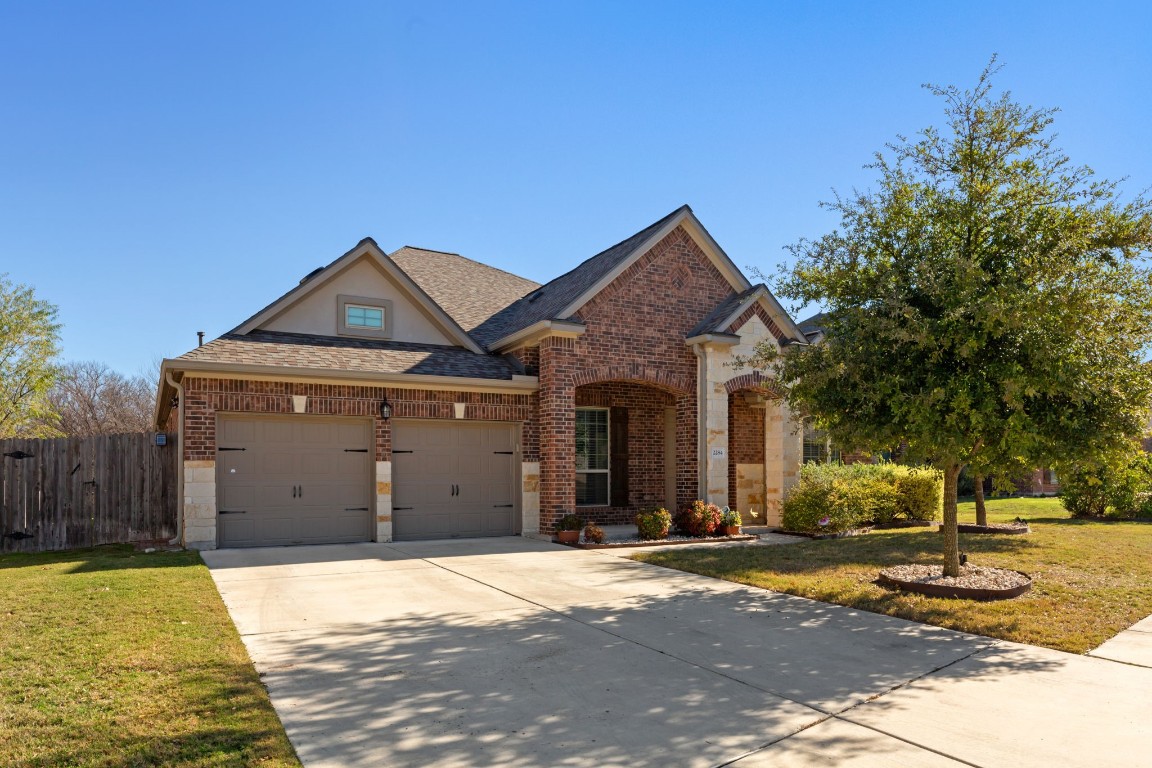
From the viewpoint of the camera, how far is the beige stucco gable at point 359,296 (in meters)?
14.8

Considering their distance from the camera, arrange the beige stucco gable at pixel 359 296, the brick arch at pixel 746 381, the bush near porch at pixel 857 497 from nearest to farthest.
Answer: the beige stucco gable at pixel 359 296, the bush near porch at pixel 857 497, the brick arch at pixel 746 381

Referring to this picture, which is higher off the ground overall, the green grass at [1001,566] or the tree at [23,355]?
the tree at [23,355]

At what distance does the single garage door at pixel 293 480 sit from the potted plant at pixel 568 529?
11.2 ft

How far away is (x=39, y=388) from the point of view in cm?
2880

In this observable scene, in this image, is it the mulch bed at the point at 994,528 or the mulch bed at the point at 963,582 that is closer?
the mulch bed at the point at 963,582

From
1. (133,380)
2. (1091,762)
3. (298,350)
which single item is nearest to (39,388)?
(133,380)

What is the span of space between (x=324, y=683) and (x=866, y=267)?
7601 millimetres

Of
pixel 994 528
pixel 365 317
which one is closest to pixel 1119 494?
pixel 994 528

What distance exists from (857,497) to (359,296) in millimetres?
10903

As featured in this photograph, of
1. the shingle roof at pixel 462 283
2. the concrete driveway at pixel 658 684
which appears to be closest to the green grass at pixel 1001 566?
the concrete driveway at pixel 658 684

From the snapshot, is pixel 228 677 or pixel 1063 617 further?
pixel 1063 617

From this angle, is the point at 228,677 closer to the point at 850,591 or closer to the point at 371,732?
the point at 371,732

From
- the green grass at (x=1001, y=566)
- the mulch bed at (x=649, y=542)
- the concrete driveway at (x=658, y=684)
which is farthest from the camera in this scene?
the mulch bed at (x=649, y=542)

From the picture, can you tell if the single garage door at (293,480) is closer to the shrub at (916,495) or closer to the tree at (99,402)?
the shrub at (916,495)
